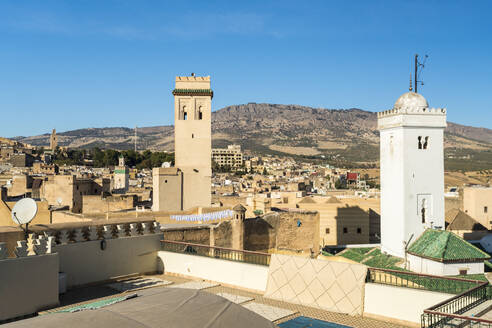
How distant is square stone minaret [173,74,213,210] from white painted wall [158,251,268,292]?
511 inches

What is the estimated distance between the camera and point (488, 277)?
1414 centimetres

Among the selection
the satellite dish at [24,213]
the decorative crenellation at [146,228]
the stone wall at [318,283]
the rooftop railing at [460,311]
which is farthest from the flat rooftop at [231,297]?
the satellite dish at [24,213]

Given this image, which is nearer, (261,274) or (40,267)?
(40,267)

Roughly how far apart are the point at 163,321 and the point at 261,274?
4568 mm

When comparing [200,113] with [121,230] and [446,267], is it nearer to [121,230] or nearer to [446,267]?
[446,267]

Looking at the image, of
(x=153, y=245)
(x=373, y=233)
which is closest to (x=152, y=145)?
(x=373, y=233)

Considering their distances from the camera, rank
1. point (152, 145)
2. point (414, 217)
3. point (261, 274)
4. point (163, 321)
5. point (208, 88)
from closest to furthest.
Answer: point (163, 321) < point (261, 274) < point (414, 217) < point (208, 88) < point (152, 145)

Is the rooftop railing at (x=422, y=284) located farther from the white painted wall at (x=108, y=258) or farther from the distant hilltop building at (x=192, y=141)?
the distant hilltop building at (x=192, y=141)

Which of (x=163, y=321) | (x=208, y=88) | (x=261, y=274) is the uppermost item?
(x=208, y=88)

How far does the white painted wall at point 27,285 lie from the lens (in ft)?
23.3

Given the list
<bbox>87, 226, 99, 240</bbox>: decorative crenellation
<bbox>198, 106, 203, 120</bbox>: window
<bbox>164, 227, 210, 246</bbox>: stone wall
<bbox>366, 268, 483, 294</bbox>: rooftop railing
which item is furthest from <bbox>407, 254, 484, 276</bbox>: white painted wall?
<bbox>198, 106, 203, 120</bbox>: window

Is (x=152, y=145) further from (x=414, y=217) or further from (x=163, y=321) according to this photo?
(x=163, y=321)

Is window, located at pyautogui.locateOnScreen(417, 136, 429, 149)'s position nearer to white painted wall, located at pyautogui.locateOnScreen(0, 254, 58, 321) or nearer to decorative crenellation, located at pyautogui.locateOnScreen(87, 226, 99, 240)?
decorative crenellation, located at pyautogui.locateOnScreen(87, 226, 99, 240)

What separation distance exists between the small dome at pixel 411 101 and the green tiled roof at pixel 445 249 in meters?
5.19
